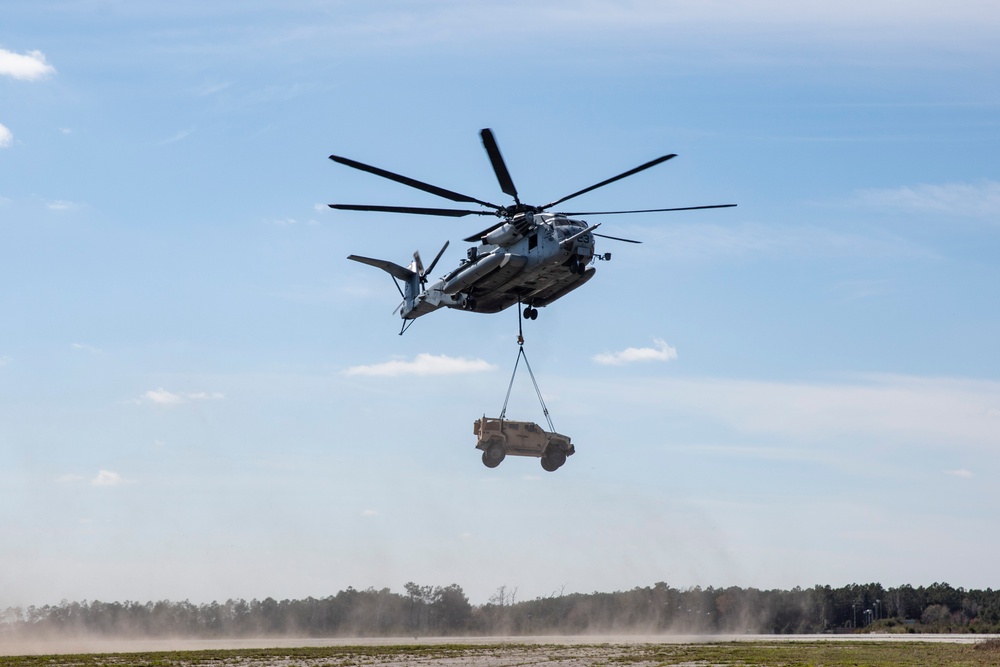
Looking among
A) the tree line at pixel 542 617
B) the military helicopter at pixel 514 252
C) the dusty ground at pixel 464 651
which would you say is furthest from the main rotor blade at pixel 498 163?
the tree line at pixel 542 617

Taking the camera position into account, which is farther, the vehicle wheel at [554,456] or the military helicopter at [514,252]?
the vehicle wheel at [554,456]

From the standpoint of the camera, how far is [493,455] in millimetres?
Result: 43812

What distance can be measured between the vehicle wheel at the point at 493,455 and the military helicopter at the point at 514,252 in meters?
6.10

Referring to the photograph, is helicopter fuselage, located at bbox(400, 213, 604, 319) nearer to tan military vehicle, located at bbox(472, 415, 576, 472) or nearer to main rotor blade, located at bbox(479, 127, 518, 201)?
main rotor blade, located at bbox(479, 127, 518, 201)

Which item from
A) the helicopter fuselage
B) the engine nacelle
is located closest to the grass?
the helicopter fuselage

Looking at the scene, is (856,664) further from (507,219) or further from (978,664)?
(507,219)

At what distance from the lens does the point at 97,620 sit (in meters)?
80.4

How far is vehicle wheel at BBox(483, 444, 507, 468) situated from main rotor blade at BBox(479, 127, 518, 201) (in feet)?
39.1

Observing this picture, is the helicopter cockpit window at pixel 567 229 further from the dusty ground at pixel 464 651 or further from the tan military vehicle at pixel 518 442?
the dusty ground at pixel 464 651

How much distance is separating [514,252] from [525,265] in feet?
2.01

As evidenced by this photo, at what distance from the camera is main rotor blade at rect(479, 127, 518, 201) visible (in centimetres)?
3203

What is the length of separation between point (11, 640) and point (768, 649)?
43.1 meters

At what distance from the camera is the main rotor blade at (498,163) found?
32031 mm

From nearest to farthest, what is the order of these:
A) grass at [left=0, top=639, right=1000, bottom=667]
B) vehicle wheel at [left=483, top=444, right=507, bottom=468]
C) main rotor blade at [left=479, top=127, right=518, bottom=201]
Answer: main rotor blade at [left=479, top=127, right=518, bottom=201], grass at [left=0, top=639, right=1000, bottom=667], vehicle wheel at [left=483, top=444, right=507, bottom=468]
